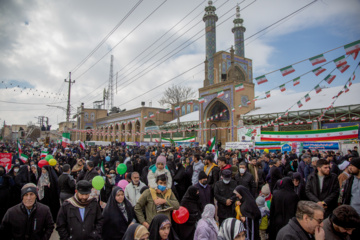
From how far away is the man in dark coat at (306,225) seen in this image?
6.92 feet

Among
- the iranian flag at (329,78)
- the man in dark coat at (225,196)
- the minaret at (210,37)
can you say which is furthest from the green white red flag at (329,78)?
the minaret at (210,37)

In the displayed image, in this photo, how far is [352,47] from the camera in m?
6.04

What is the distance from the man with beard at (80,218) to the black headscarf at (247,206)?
2.25 metres

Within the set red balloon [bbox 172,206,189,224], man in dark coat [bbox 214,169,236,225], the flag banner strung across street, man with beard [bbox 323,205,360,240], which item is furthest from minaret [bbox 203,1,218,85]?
man with beard [bbox 323,205,360,240]

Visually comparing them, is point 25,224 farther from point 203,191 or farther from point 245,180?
point 245,180

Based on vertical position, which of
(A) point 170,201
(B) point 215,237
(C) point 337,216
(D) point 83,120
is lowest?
(B) point 215,237

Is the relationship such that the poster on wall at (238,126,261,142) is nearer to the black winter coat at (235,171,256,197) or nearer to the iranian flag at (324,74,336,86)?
the iranian flag at (324,74,336,86)

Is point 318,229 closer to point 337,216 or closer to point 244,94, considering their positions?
point 337,216

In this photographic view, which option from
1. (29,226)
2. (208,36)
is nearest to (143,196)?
(29,226)

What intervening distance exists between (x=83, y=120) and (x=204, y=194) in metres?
51.6

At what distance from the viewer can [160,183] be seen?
3.45 metres

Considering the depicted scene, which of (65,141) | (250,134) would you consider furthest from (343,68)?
(65,141)

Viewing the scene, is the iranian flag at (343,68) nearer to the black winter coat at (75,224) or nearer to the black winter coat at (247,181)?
the black winter coat at (247,181)

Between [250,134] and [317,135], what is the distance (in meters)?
5.07
